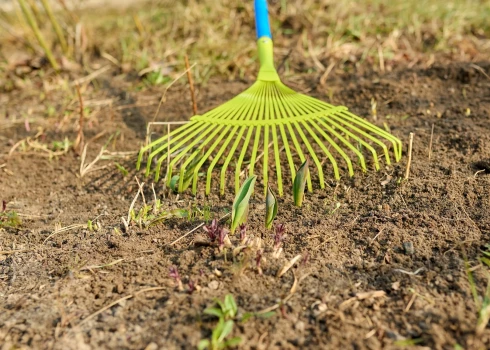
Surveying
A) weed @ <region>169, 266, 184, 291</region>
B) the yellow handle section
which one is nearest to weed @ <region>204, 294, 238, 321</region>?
weed @ <region>169, 266, 184, 291</region>

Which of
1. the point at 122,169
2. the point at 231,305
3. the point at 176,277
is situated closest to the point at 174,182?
the point at 122,169

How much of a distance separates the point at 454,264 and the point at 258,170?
0.82m

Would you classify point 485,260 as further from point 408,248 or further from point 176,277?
point 176,277

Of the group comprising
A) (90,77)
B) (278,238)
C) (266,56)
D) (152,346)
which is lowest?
(152,346)

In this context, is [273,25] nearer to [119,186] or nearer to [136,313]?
[119,186]

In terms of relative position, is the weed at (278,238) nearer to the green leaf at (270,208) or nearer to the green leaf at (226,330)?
the green leaf at (270,208)

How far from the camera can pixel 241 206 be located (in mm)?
1521

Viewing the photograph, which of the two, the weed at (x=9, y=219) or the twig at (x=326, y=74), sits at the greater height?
the twig at (x=326, y=74)

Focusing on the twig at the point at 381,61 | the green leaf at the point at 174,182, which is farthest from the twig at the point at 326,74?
the green leaf at the point at 174,182

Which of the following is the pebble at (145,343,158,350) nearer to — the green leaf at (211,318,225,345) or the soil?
the soil

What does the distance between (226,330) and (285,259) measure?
0.34m

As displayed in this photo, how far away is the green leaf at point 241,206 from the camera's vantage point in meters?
1.52

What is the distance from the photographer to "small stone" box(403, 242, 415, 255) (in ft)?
4.87

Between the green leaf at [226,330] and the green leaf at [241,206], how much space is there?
369 millimetres
